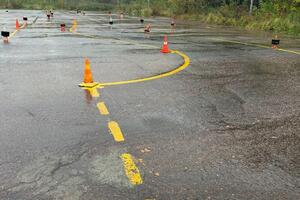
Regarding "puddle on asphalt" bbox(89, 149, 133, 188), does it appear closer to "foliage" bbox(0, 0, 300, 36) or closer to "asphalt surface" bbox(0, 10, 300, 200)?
"asphalt surface" bbox(0, 10, 300, 200)

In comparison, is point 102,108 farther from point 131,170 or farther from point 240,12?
point 240,12

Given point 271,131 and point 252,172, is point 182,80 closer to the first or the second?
point 271,131

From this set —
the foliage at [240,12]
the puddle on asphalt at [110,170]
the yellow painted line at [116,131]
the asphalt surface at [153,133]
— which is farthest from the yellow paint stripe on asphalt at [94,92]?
the foliage at [240,12]

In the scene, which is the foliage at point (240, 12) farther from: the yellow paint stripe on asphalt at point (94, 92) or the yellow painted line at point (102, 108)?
the yellow painted line at point (102, 108)

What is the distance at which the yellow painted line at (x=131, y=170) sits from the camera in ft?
14.1

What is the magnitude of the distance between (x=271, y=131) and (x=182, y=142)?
4.96 feet

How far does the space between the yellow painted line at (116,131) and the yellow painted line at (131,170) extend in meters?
0.59

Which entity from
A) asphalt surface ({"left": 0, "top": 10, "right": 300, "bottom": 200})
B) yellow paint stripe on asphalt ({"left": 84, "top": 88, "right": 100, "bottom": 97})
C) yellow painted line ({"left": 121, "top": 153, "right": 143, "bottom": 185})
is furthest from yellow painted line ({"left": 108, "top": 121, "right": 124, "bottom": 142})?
yellow paint stripe on asphalt ({"left": 84, "top": 88, "right": 100, "bottom": 97})

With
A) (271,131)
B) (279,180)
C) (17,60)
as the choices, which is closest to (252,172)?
(279,180)

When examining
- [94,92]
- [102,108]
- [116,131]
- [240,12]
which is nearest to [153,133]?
[116,131]

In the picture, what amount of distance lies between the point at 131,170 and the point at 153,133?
133cm

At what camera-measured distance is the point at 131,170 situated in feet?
14.9

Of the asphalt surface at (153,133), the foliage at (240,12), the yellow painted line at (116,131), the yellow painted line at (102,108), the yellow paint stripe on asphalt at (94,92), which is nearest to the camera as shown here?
the asphalt surface at (153,133)

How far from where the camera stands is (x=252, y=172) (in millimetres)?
4582
